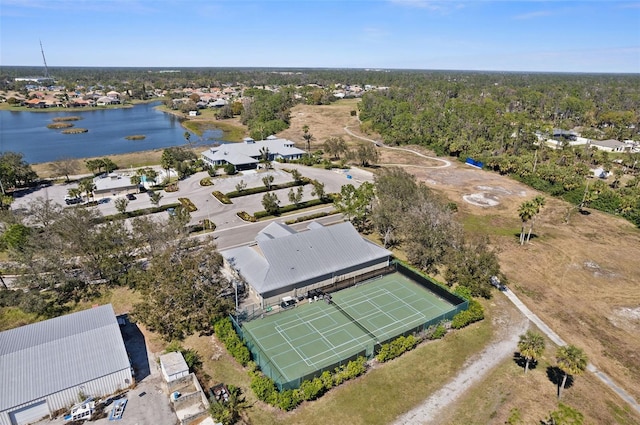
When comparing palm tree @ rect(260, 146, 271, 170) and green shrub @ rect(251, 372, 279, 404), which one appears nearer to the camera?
green shrub @ rect(251, 372, 279, 404)

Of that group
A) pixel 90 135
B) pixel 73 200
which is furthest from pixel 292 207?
pixel 90 135

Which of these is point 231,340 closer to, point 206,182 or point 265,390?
point 265,390

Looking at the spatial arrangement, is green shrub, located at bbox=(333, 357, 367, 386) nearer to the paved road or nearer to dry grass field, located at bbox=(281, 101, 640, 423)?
dry grass field, located at bbox=(281, 101, 640, 423)

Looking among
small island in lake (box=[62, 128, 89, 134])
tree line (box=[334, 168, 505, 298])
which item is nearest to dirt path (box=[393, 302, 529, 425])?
tree line (box=[334, 168, 505, 298])

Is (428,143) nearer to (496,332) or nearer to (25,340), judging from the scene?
(496,332)

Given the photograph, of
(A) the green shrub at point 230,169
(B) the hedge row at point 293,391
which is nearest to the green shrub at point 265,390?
(B) the hedge row at point 293,391

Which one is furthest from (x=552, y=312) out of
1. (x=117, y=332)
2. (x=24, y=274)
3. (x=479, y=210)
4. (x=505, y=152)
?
(x=505, y=152)

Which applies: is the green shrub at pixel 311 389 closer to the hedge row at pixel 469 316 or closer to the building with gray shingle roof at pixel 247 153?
the hedge row at pixel 469 316
